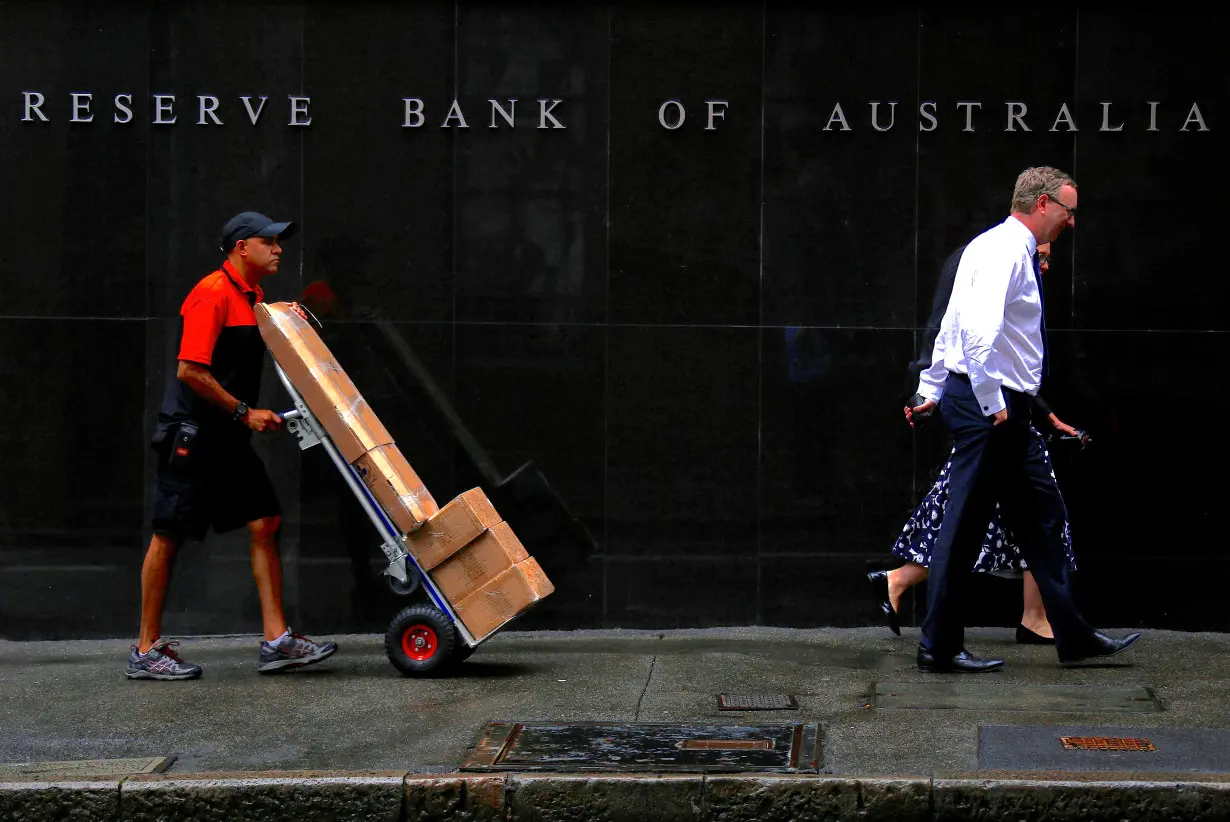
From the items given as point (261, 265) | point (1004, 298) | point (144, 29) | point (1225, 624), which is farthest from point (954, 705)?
point (144, 29)

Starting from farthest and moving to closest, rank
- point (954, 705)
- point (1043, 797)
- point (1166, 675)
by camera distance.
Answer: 1. point (1166, 675)
2. point (954, 705)
3. point (1043, 797)

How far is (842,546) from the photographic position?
8.10 meters

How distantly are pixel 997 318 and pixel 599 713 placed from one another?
2122 millimetres

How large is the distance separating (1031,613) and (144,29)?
4.90 metres

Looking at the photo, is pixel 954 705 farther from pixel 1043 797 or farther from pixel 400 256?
pixel 400 256

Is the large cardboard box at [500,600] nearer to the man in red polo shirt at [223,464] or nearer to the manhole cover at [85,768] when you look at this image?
the man in red polo shirt at [223,464]

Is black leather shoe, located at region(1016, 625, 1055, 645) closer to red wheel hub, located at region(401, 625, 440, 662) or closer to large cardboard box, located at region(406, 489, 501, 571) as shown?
large cardboard box, located at region(406, 489, 501, 571)

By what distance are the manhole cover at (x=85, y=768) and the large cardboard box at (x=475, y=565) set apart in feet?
5.05

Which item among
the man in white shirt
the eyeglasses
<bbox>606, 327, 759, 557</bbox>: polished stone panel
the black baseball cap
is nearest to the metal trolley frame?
the black baseball cap

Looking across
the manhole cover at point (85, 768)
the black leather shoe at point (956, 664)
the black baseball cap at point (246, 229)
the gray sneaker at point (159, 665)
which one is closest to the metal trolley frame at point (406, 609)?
the black baseball cap at point (246, 229)

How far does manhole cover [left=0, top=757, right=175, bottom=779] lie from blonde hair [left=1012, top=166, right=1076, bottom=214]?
12.7 ft

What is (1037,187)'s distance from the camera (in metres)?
6.84

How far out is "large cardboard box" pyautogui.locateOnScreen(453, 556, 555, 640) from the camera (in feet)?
22.1

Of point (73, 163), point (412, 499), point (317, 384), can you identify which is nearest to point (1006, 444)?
point (412, 499)
